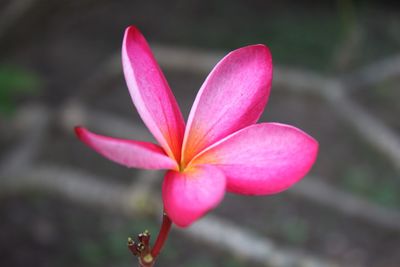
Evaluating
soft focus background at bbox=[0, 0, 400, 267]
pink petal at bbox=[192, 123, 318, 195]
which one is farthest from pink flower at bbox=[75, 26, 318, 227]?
soft focus background at bbox=[0, 0, 400, 267]

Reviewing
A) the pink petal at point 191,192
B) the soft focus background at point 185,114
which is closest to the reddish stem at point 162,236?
the pink petal at point 191,192

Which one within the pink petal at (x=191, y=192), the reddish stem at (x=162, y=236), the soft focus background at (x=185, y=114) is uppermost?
the pink petal at (x=191, y=192)

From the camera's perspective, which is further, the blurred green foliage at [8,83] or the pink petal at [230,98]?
the blurred green foliage at [8,83]

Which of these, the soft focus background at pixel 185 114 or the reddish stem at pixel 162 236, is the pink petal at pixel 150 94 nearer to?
the reddish stem at pixel 162 236

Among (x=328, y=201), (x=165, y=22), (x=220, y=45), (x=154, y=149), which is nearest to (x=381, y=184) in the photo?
(x=328, y=201)

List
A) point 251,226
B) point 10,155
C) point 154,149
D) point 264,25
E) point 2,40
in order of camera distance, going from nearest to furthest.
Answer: point 154,149, point 2,40, point 251,226, point 10,155, point 264,25

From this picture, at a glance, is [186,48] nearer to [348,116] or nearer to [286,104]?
[286,104]

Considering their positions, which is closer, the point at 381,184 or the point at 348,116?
the point at 381,184
